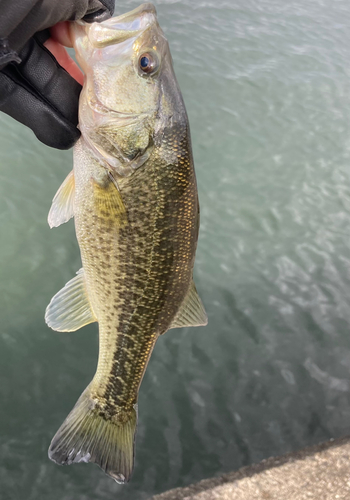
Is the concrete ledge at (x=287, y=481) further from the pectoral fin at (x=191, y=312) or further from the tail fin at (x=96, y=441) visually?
the pectoral fin at (x=191, y=312)

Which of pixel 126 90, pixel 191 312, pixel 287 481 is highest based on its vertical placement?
pixel 126 90

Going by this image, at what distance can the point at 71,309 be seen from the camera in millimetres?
2109

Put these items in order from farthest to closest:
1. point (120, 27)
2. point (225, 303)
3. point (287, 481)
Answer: point (225, 303) → point (287, 481) → point (120, 27)

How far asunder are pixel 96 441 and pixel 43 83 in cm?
164

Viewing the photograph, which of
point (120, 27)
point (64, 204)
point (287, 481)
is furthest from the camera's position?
point (287, 481)

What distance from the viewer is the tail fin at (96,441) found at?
200cm

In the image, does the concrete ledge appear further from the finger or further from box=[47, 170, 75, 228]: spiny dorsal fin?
the finger

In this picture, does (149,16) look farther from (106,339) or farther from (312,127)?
(312,127)

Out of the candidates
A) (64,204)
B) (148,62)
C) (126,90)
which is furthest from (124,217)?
(148,62)

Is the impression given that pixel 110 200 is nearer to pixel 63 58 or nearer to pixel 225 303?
pixel 63 58

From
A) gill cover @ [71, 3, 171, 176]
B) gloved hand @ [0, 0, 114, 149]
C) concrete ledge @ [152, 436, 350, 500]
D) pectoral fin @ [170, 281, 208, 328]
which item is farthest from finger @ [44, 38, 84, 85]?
concrete ledge @ [152, 436, 350, 500]

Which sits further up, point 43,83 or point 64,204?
point 43,83

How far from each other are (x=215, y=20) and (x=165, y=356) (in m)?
7.74

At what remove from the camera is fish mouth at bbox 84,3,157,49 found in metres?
1.73
